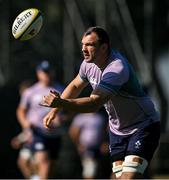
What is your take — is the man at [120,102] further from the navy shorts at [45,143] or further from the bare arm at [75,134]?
the bare arm at [75,134]

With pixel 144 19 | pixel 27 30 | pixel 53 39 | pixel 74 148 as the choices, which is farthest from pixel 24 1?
pixel 27 30

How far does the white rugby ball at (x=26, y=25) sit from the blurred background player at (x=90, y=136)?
22.9ft

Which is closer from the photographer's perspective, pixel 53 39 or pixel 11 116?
pixel 11 116

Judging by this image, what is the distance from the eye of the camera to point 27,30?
28.1ft

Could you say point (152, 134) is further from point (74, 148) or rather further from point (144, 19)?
point (144, 19)

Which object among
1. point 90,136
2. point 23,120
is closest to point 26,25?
point 23,120

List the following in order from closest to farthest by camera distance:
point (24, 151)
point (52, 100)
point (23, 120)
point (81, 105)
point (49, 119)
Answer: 1. point (52, 100)
2. point (81, 105)
3. point (49, 119)
4. point (23, 120)
5. point (24, 151)

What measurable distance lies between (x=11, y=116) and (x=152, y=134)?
8254mm

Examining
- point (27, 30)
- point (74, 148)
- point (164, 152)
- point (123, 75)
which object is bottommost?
point (164, 152)

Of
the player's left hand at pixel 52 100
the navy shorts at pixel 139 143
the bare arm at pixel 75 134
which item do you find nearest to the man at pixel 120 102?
the navy shorts at pixel 139 143

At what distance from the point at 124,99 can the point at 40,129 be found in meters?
5.95

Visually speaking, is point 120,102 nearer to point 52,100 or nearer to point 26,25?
point 52,100

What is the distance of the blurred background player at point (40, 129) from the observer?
1374 centimetres

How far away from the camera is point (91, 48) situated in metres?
7.88
